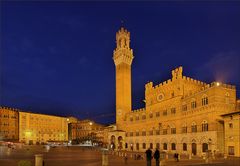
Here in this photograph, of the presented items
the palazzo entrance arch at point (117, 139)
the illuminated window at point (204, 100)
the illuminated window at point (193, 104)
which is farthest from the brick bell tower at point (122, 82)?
the illuminated window at point (204, 100)

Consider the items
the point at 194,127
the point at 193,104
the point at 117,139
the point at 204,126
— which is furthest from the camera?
the point at 117,139

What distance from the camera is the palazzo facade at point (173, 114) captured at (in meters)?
49.8

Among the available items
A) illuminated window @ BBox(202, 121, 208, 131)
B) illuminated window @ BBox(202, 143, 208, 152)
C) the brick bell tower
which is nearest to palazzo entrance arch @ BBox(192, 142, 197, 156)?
illuminated window @ BBox(202, 143, 208, 152)

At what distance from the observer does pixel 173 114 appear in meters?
62.2

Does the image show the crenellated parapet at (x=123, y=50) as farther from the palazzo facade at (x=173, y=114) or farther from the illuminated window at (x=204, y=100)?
the illuminated window at (x=204, y=100)

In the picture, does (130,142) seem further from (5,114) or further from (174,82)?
(5,114)

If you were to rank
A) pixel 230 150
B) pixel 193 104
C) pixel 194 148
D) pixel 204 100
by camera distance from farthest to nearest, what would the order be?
pixel 193 104, pixel 194 148, pixel 204 100, pixel 230 150

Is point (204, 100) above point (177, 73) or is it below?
below

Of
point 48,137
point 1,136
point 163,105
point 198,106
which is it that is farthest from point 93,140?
point 198,106

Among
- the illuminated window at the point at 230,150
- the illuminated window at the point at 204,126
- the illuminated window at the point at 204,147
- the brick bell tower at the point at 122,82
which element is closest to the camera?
the illuminated window at the point at 230,150

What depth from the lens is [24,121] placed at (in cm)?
12975

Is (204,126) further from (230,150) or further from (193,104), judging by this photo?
(230,150)

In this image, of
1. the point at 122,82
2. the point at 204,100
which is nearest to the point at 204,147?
the point at 204,100

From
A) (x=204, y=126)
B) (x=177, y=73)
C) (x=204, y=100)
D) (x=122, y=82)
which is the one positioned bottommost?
(x=204, y=126)
